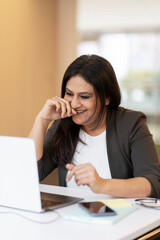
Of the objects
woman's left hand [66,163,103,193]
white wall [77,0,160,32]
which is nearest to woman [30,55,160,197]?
woman's left hand [66,163,103,193]

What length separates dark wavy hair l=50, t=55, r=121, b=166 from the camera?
2.20 metres

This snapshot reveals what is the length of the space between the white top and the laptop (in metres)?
0.65

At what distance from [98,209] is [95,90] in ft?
2.90

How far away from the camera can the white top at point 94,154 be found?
2180mm

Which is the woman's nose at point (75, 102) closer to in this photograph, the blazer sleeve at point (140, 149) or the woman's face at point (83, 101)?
the woman's face at point (83, 101)

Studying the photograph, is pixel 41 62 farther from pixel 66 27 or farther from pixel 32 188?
pixel 32 188

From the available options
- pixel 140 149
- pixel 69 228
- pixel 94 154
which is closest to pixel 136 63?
pixel 94 154

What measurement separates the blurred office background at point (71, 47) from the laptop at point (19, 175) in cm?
240

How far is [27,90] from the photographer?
13.8 ft

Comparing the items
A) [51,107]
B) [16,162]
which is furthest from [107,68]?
[16,162]

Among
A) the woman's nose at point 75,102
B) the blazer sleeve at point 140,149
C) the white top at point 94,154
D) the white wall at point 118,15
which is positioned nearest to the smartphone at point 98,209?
the blazer sleeve at point 140,149

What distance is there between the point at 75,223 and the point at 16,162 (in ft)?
1.00

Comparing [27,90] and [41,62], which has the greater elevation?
[41,62]

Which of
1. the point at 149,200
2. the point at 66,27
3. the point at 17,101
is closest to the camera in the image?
the point at 149,200
